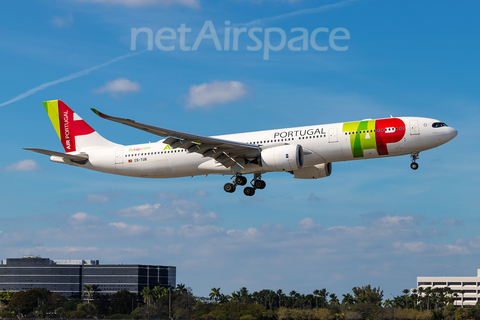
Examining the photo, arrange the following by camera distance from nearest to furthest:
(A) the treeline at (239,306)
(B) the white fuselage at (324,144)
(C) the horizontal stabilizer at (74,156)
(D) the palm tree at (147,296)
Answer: (B) the white fuselage at (324,144)
(C) the horizontal stabilizer at (74,156)
(A) the treeline at (239,306)
(D) the palm tree at (147,296)

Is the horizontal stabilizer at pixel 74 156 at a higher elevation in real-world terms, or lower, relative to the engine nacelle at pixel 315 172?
higher

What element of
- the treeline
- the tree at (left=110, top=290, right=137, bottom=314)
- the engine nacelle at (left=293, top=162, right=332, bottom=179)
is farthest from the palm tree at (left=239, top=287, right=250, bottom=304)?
the engine nacelle at (left=293, top=162, right=332, bottom=179)

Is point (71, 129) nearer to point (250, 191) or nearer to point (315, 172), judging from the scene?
point (250, 191)

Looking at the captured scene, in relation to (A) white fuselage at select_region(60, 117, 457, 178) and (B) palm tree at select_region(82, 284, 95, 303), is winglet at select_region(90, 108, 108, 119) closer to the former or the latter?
(A) white fuselage at select_region(60, 117, 457, 178)

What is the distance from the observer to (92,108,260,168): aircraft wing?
39344mm

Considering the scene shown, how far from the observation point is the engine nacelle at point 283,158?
40312mm

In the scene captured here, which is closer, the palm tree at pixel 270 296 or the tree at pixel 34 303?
the tree at pixel 34 303

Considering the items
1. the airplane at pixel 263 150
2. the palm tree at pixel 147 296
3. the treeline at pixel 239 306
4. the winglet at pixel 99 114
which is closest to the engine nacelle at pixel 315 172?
the airplane at pixel 263 150

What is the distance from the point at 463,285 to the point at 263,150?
161 m

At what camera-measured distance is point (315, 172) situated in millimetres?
45281

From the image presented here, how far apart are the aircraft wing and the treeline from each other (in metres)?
59.0

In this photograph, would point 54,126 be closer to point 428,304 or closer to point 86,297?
point 428,304

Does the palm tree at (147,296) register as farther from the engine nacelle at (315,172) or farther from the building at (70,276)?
the engine nacelle at (315,172)

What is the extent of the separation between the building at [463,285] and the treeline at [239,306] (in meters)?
31.1
